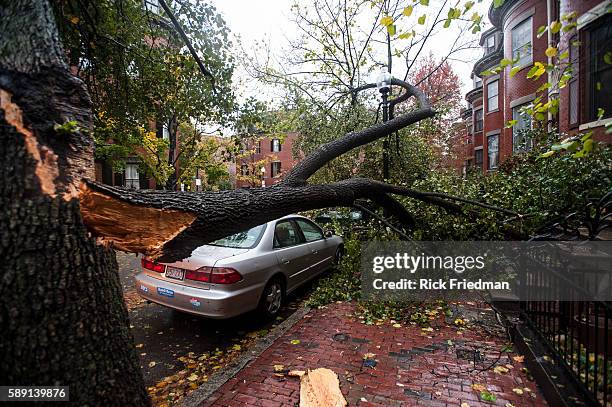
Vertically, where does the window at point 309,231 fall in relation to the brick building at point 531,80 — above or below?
below

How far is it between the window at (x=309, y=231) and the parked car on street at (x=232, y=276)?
61cm

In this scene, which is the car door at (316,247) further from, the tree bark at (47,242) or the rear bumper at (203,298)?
the tree bark at (47,242)

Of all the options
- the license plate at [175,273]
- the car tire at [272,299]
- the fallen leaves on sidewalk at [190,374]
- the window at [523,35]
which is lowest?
the fallen leaves on sidewalk at [190,374]

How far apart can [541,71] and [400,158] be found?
5569mm

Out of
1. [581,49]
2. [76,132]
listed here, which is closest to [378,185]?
[76,132]

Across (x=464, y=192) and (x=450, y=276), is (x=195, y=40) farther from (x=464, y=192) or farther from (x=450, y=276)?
(x=450, y=276)

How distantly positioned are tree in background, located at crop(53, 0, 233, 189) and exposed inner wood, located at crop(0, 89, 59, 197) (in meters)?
3.11

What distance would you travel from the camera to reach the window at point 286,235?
16.8 feet

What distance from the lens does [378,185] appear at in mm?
5094

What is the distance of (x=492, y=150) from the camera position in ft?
59.6

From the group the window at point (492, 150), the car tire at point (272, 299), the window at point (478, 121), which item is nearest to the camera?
the car tire at point (272, 299)

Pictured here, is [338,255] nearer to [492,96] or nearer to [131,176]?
[492,96]

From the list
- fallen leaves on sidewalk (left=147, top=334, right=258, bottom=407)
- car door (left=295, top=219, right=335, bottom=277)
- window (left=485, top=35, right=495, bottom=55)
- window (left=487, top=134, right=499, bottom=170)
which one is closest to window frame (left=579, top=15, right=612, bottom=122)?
car door (left=295, top=219, right=335, bottom=277)

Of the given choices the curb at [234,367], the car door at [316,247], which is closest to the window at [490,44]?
the car door at [316,247]
